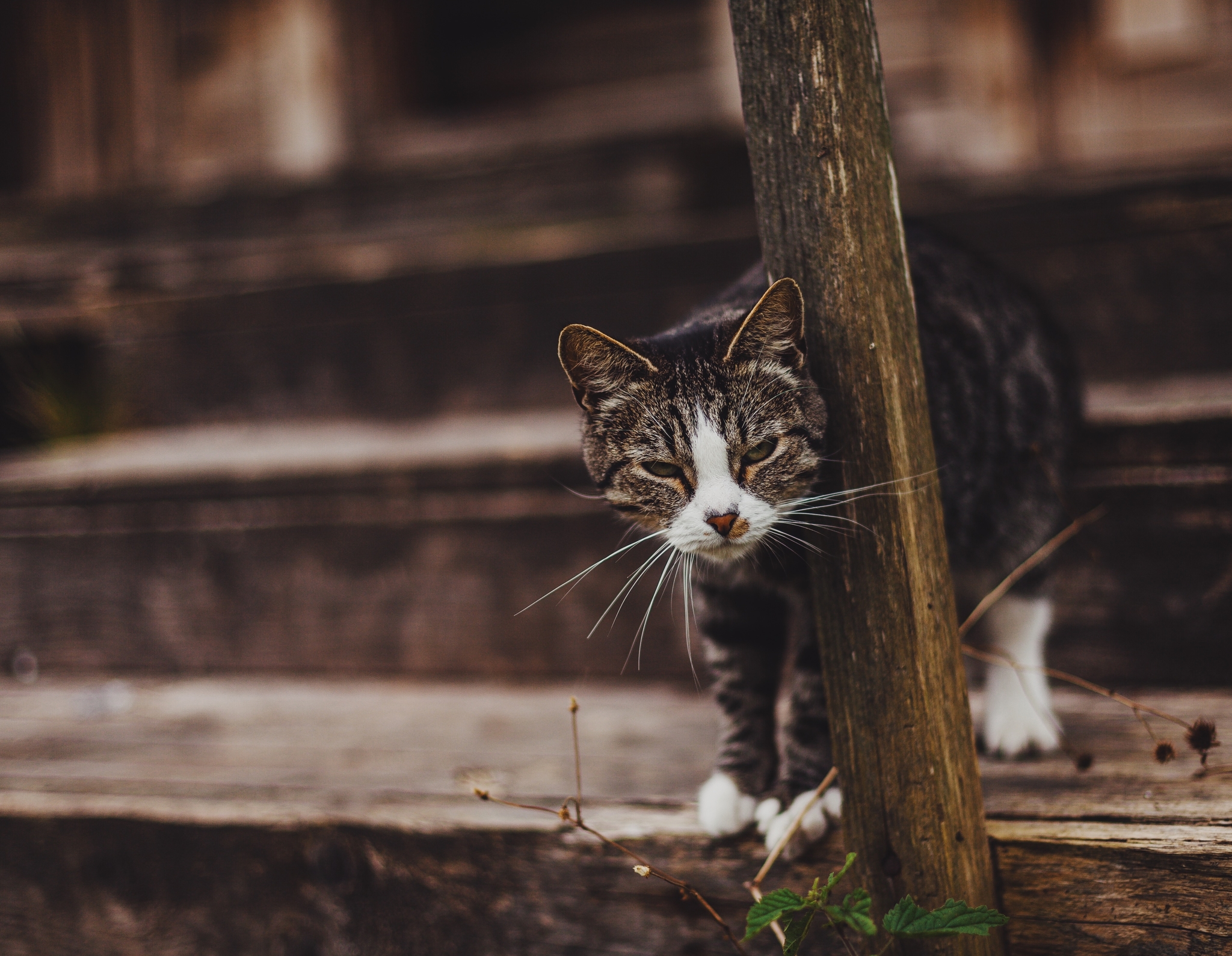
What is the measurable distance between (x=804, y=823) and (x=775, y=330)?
0.58 metres

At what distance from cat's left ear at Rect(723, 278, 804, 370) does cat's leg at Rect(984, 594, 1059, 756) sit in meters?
0.58

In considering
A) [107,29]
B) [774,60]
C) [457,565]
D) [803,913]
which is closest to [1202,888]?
[803,913]

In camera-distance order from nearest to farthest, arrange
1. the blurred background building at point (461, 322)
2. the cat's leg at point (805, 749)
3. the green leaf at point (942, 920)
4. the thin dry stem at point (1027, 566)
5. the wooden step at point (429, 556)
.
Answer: the green leaf at point (942, 920) < the cat's leg at point (805, 749) < the thin dry stem at point (1027, 566) < the wooden step at point (429, 556) < the blurred background building at point (461, 322)

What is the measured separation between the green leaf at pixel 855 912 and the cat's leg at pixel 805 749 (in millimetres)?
191

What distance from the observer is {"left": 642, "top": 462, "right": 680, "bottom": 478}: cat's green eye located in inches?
37.9

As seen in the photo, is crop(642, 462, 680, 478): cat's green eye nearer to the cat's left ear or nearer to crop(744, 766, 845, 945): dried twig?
the cat's left ear

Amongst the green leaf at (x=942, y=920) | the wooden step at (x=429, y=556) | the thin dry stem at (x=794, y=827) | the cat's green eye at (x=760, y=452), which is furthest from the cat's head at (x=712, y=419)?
the wooden step at (x=429, y=556)

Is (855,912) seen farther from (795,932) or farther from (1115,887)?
(1115,887)

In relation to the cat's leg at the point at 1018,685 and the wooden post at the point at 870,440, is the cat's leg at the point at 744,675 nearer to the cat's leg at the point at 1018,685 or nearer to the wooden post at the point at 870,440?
the wooden post at the point at 870,440

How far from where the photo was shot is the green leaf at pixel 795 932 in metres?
0.82

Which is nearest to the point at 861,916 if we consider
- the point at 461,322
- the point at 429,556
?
the point at 429,556

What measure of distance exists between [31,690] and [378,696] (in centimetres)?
96

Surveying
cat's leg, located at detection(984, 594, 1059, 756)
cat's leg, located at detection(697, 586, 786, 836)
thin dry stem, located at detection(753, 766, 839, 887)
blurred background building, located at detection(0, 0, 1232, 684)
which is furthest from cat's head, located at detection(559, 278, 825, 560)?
blurred background building, located at detection(0, 0, 1232, 684)

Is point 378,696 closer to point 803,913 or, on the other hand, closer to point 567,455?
point 567,455
